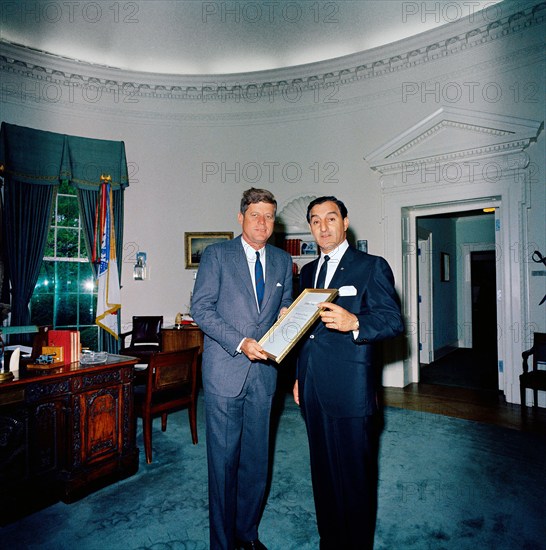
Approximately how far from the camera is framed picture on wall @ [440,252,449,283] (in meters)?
9.03

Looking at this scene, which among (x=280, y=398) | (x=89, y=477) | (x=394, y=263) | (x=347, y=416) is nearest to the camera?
(x=347, y=416)

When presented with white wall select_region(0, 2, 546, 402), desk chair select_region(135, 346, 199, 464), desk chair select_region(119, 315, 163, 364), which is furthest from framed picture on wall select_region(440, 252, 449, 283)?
desk chair select_region(135, 346, 199, 464)

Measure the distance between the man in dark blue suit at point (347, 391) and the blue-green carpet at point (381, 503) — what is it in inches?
24.6

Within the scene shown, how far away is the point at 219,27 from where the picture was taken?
5.74 m

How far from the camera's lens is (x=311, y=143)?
6492 millimetres

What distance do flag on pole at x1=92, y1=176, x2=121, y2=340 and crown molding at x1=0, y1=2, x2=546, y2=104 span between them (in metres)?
1.72

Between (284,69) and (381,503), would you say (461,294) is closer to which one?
(284,69)

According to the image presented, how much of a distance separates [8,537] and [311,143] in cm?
601

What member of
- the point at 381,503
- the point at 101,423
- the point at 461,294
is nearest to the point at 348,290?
the point at 381,503

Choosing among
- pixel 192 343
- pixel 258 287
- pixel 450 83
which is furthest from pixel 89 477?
pixel 450 83

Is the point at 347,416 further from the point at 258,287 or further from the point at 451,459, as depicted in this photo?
the point at 451,459

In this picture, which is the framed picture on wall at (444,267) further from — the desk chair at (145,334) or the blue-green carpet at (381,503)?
the desk chair at (145,334)

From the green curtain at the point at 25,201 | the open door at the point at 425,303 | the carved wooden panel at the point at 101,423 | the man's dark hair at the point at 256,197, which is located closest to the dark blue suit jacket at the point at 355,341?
the man's dark hair at the point at 256,197

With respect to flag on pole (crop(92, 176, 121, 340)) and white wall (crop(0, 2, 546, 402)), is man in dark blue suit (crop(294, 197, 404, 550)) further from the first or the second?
flag on pole (crop(92, 176, 121, 340))
